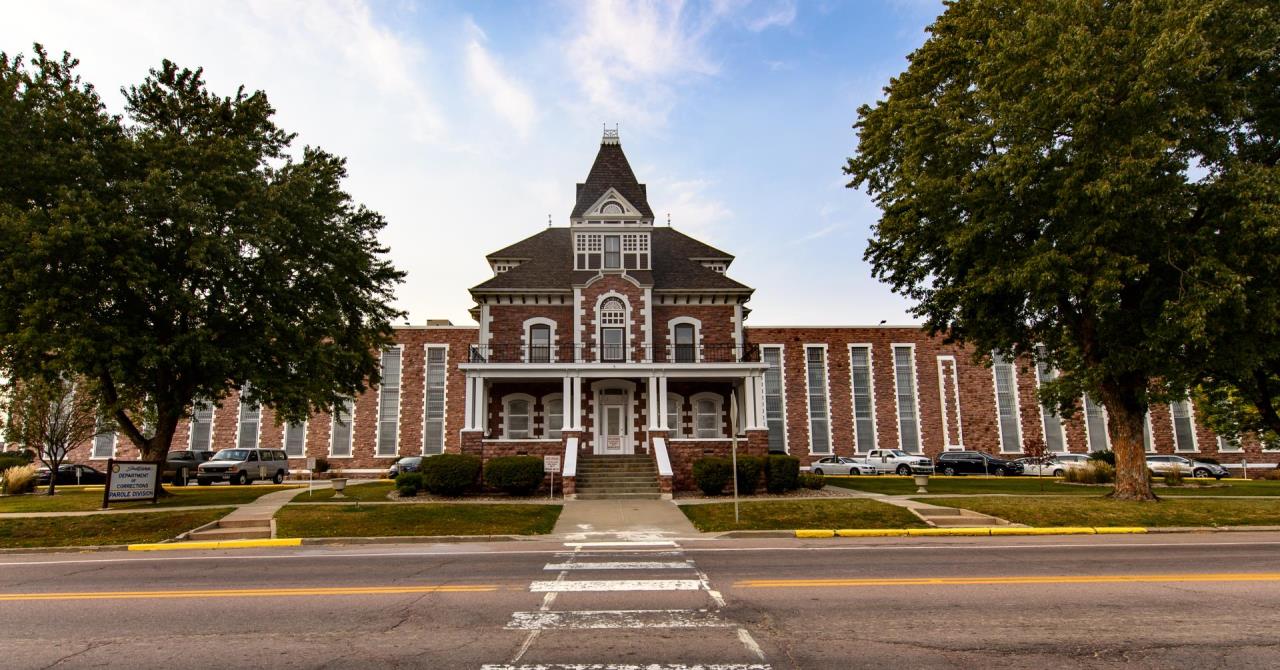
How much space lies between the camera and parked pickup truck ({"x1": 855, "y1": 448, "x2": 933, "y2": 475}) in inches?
1517

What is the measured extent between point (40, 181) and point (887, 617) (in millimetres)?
21299

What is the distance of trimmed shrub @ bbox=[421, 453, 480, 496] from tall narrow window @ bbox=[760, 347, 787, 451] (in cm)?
2407

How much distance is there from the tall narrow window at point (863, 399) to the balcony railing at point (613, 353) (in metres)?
16.6

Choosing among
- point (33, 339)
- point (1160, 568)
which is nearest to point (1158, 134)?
point (1160, 568)

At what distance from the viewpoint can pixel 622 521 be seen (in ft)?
55.0

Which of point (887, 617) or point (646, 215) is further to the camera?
point (646, 215)

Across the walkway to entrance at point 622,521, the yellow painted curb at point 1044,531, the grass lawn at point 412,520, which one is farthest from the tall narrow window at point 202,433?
the yellow painted curb at point 1044,531

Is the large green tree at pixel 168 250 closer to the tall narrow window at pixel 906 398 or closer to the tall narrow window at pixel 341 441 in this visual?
the tall narrow window at pixel 341 441

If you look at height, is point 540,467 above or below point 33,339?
below

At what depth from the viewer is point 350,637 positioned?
20.7 ft

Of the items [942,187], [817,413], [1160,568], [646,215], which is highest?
[646,215]

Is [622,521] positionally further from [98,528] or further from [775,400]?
[775,400]

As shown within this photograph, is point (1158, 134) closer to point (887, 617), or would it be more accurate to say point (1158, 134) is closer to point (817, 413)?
point (887, 617)

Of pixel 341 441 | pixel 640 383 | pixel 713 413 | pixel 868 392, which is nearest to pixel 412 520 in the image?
pixel 640 383
